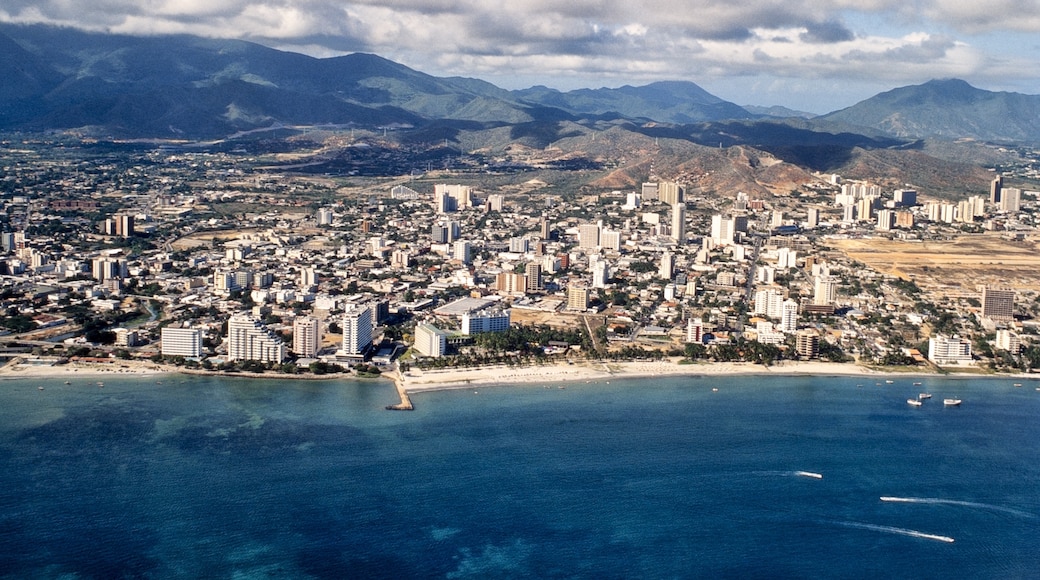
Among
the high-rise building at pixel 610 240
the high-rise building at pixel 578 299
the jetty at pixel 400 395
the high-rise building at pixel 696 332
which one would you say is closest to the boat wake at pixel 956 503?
the jetty at pixel 400 395

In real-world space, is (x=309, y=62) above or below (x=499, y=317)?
above

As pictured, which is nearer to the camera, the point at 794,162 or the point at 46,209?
the point at 46,209

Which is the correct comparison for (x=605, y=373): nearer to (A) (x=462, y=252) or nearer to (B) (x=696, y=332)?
(B) (x=696, y=332)

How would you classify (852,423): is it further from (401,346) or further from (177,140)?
(177,140)

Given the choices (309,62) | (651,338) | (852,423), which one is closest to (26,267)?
(651,338)

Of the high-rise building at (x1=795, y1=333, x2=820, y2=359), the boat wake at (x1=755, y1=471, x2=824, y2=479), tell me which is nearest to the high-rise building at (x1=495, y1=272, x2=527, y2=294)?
the high-rise building at (x1=795, y1=333, x2=820, y2=359)

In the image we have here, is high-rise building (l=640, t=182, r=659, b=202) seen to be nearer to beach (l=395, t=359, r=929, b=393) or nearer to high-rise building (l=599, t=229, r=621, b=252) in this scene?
high-rise building (l=599, t=229, r=621, b=252)
